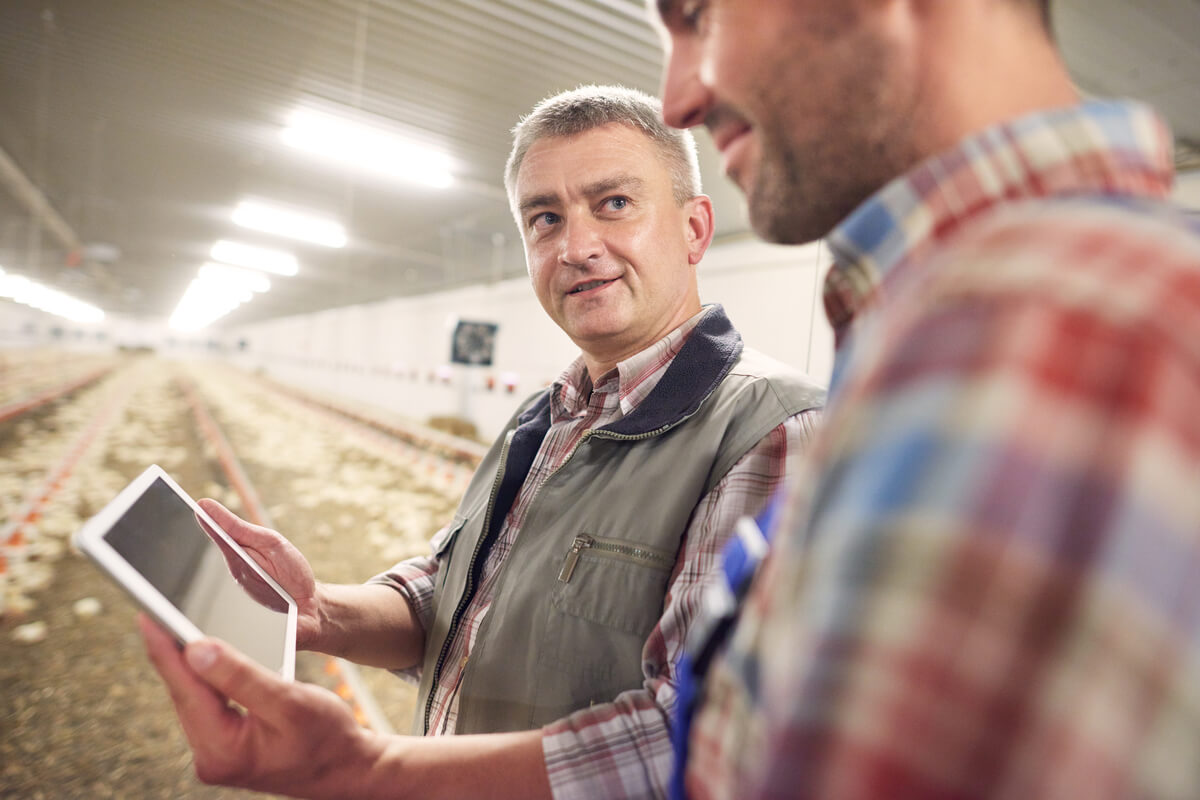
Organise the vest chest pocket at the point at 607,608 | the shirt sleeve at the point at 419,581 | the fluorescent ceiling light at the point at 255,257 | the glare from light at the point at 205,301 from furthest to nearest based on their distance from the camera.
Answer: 1. the glare from light at the point at 205,301
2. the fluorescent ceiling light at the point at 255,257
3. the shirt sleeve at the point at 419,581
4. the vest chest pocket at the point at 607,608

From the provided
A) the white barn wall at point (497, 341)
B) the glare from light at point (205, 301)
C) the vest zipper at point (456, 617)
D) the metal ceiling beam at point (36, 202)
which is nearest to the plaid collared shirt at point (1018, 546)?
the vest zipper at point (456, 617)

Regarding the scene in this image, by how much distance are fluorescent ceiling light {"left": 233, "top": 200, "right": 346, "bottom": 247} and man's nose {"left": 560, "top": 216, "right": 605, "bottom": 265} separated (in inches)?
345

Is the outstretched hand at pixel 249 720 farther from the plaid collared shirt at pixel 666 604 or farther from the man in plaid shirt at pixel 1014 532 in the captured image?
the man in plaid shirt at pixel 1014 532

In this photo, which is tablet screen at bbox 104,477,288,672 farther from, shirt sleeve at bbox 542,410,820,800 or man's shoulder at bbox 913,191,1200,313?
man's shoulder at bbox 913,191,1200,313

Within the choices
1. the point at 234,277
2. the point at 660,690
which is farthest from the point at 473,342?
the point at 234,277

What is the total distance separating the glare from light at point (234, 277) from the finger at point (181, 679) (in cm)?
1617

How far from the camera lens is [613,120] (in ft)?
4.57

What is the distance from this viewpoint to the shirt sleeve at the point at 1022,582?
0.27 metres

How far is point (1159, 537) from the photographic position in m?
0.28

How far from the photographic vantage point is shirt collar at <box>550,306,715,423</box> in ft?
4.24

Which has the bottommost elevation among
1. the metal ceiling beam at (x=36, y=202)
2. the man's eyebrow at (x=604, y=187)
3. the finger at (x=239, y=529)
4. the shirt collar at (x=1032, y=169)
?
the finger at (x=239, y=529)

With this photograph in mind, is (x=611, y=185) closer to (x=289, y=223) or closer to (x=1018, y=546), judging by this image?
(x=1018, y=546)

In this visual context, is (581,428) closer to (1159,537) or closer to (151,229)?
(1159,537)

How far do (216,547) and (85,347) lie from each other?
145 ft
